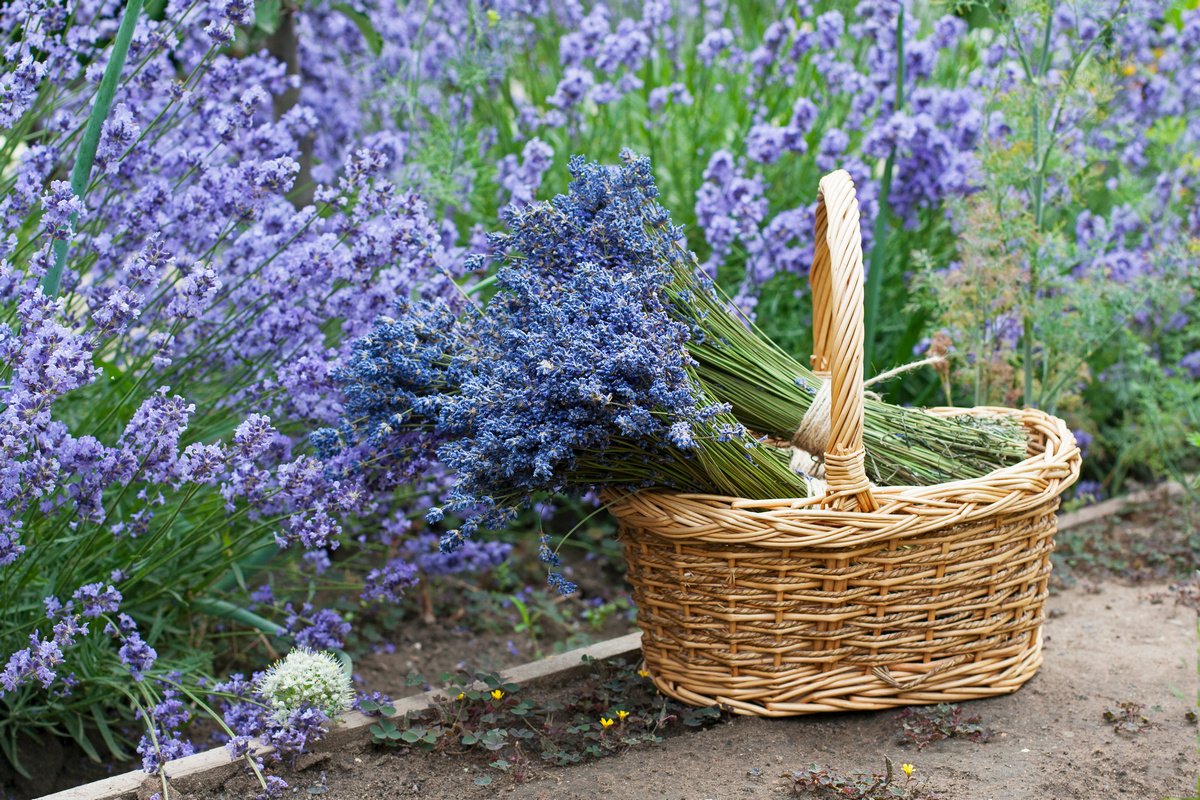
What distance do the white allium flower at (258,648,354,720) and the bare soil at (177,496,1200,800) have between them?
10 centimetres

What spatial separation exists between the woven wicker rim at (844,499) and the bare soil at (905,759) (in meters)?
0.41

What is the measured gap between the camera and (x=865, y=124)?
147 inches

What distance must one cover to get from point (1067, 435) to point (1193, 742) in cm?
64

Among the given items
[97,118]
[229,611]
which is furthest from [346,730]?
[97,118]

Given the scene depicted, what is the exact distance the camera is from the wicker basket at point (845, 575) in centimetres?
198

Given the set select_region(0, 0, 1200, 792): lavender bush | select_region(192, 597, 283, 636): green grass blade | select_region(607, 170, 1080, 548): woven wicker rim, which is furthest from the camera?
select_region(192, 597, 283, 636): green grass blade

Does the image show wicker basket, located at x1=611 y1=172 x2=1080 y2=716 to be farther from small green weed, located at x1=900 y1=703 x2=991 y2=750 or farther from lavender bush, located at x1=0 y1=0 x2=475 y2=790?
lavender bush, located at x1=0 y1=0 x2=475 y2=790

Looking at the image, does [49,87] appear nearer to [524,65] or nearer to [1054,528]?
[524,65]

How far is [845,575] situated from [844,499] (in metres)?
0.15

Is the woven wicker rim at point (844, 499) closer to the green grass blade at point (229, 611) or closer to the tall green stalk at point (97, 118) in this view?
the green grass blade at point (229, 611)

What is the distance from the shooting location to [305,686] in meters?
2.09

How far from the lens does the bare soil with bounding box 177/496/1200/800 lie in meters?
1.94

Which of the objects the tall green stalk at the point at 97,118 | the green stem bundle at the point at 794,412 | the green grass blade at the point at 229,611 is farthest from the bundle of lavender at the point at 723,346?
the green grass blade at the point at 229,611

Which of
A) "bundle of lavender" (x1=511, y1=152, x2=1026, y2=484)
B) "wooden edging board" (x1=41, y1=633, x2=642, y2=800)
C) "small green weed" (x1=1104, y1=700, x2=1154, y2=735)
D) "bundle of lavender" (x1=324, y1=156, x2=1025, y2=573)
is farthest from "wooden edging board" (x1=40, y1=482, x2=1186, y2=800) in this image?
"small green weed" (x1=1104, y1=700, x2=1154, y2=735)
